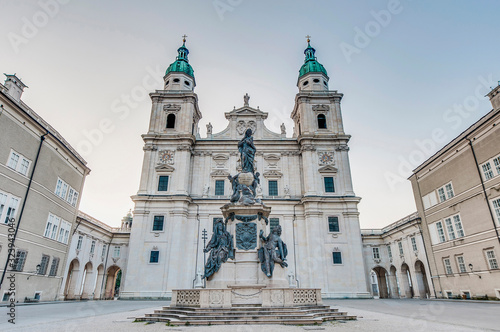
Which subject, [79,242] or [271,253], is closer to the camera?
[271,253]

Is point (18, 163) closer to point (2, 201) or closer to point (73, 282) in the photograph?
point (2, 201)

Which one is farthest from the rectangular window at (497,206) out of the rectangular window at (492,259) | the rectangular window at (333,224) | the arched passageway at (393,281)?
the arched passageway at (393,281)

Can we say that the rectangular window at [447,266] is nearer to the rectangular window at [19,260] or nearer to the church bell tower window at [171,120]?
the church bell tower window at [171,120]

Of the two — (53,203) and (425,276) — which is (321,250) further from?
(53,203)

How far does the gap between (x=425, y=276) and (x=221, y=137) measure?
2618cm

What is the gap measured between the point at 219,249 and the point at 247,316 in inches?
123

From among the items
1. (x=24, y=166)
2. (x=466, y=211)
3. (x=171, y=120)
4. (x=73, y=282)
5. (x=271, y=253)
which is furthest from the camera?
(x=171, y=120)

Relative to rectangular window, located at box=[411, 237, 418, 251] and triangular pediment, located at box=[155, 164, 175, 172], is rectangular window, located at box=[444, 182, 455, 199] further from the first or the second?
triangular pediment, located at box=[155, 164, 175, 172]

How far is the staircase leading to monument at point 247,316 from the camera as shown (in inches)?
358

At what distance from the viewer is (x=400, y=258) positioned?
33.0 m

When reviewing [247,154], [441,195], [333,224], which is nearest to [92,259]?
[333,224]

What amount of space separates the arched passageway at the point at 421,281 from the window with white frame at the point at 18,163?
114ft

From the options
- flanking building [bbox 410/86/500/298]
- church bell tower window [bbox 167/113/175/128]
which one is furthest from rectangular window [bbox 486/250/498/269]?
church bell tower window [bbox 167/113/175/128]

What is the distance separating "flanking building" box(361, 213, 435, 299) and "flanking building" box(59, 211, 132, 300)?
28922 millimetres
